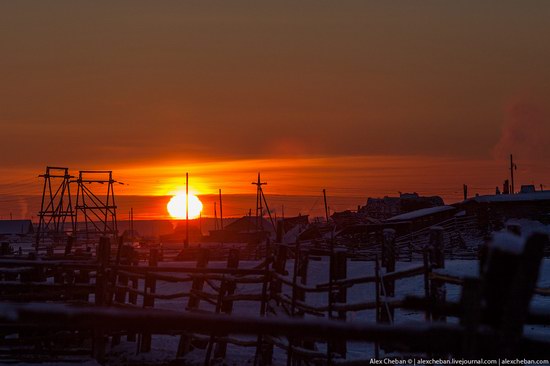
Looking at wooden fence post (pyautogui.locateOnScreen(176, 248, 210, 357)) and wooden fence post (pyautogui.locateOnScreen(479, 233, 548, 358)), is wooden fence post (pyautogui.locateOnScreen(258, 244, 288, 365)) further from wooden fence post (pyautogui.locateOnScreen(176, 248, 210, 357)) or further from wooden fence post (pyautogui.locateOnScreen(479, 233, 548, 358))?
wooden fence post (pyautogui.locateOnScreen(479, 233, 548, 358))

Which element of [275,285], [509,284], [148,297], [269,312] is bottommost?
[269,312]

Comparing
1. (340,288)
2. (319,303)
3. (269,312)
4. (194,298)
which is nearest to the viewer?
(340,288)

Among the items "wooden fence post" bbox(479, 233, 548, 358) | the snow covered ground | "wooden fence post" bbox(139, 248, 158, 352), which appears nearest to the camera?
"wooden fence post" bbox(479, 233, 548, 358)

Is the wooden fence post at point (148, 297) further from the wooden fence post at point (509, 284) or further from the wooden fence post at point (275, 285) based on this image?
the wooden fence post at point (509, 284)

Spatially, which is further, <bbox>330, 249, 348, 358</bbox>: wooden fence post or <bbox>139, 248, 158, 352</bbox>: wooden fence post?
<bbox>139, 248, 158, 352</bbox>: wooden fence post

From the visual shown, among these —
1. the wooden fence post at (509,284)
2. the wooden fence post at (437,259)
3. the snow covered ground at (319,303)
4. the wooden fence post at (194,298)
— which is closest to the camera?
the wooden fence post at (509,284)

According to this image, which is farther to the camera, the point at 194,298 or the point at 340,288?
the point at 194,298

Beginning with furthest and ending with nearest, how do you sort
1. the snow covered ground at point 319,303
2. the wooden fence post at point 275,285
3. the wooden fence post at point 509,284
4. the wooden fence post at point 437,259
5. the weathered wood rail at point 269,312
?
the snow covered ground at point 319,303
the wooden fence post at point 275,285
the wooden fence post at point 437,259
the weathered wood rail at point 269,312
the wooden fence post at point 509,284

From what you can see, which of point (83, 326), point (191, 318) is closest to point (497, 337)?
point (191, 318)

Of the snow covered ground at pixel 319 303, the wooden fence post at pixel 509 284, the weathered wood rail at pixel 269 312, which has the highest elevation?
the wooden fence post at pixel 509 284

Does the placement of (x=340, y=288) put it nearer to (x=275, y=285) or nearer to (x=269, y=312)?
(x=275, y=285)

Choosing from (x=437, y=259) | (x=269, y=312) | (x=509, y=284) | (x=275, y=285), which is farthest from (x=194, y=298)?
(x=509, y=284)

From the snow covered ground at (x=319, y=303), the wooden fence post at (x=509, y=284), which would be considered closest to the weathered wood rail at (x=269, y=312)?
the wooden fence post at (x=509, y=284)

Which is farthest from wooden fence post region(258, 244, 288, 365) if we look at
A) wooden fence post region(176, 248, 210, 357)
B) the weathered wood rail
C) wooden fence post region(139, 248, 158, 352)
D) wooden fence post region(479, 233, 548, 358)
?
wooden fence post region(479, 233, 548, 358)
